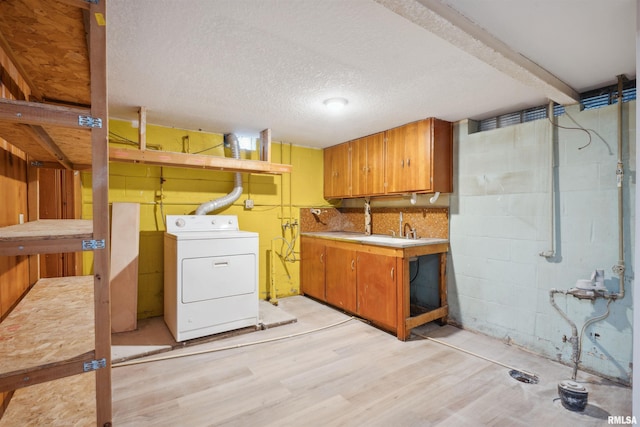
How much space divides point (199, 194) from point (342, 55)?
2.67 m

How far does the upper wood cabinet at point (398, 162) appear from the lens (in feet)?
10.7

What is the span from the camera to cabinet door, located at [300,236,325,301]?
13.6 ft

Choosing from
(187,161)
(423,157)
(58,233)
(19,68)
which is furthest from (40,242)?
(423,157)

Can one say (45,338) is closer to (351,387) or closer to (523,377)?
(351,387)

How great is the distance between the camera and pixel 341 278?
149 inches

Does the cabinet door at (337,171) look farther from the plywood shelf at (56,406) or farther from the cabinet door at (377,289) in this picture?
A: the plywood shelf at (56,406)

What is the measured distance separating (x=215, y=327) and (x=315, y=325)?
1076mm

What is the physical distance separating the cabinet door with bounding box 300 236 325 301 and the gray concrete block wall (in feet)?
5.42

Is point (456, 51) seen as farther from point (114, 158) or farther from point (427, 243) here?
point (114, 158)

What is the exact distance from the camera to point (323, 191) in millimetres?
4926

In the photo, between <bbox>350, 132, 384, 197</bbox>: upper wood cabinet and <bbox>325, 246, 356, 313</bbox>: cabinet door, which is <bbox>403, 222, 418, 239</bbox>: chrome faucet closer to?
<bbox>350, 132, 384, 197</bbox>: upper wood cabinet

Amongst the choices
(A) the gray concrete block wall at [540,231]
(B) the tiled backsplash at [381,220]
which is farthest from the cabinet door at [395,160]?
(A) the gray concrete block wall at [540,231]

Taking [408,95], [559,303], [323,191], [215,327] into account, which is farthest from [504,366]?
[323,191]

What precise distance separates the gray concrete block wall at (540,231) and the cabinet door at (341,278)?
1.13 m
